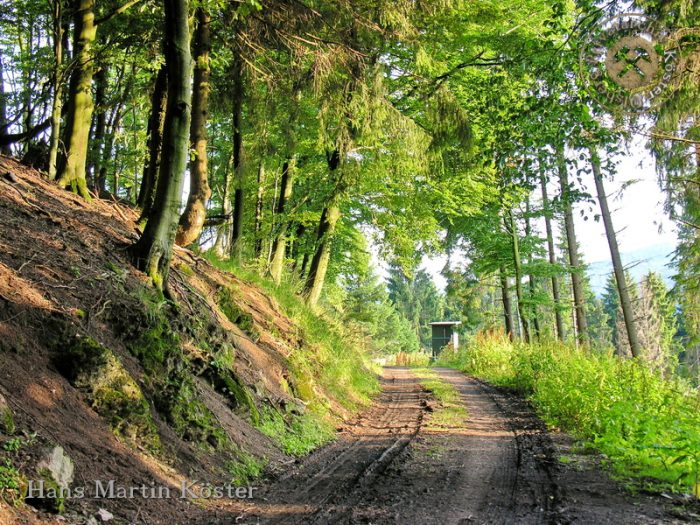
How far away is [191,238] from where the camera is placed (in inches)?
390

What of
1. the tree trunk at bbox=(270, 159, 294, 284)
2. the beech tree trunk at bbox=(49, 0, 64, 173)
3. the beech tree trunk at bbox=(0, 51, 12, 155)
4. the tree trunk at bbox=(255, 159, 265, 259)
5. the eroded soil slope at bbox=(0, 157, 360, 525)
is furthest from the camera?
the tree trunk at bbox=(255, 159, 265, 259)

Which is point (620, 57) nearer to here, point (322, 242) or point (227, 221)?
point (322, 242)

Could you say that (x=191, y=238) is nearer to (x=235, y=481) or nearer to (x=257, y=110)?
(x=257, y=110)

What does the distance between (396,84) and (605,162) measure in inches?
292

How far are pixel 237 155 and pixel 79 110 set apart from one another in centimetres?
404

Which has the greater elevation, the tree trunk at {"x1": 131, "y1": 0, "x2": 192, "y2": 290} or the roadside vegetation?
the tree trunk at {"x1": 131, "y1": 0, "x2": 192, "y2": 290}

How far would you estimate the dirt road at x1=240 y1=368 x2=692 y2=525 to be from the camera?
14.0ft

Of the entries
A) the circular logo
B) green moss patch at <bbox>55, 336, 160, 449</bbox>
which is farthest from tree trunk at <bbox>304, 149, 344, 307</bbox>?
green moss patch at <bbox>55, 336, 160, 449</bbox>

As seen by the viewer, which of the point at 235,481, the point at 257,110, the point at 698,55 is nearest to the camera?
the point at 235,481

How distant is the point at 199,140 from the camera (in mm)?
9578

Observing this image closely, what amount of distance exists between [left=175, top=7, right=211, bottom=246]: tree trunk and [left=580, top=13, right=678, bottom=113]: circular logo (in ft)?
20.6

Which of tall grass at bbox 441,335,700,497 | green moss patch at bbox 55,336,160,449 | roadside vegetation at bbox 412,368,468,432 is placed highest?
green moss patch at bbox 55,336,160,449

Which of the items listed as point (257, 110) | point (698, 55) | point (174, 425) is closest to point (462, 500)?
point (174, 425)

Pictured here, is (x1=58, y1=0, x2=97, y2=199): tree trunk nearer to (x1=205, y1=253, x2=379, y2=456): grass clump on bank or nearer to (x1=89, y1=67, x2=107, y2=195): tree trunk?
(x1=89, y1=67, x2=107, y2=195): tree trunk
